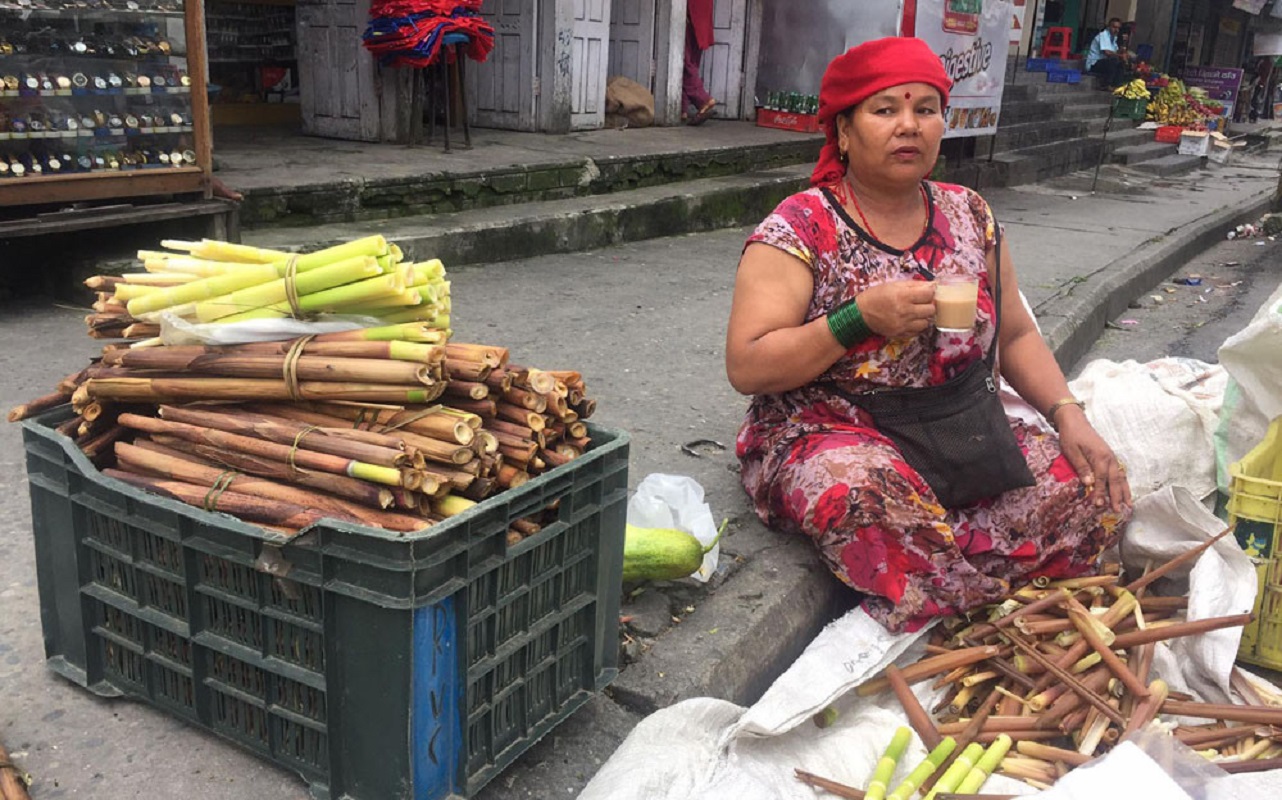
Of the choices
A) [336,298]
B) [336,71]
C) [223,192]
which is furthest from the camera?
[336,71]

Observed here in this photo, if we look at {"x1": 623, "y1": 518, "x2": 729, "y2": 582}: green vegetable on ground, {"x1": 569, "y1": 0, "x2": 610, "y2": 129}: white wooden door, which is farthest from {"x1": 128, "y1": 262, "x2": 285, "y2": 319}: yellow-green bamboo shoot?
{"x1": 569, "y1": 0, "x2": 610, "y2": 129}: white wooden door

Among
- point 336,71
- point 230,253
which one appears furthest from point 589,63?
point 230,253

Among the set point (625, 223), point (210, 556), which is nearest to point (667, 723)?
point (210, 556)

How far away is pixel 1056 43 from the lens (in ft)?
67.8

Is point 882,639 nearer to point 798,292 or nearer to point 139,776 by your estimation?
point 798,292

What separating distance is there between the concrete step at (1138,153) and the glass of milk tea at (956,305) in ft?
47.6

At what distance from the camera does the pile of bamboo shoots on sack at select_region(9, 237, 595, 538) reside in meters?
1.85

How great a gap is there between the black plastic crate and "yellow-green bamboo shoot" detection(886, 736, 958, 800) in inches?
23.5

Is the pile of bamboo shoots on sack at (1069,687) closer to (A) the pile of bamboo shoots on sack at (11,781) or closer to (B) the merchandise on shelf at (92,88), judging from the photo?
(A) the pile of bamboo shoots on sack at (11,781)

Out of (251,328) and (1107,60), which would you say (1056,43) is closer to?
(1107,60)

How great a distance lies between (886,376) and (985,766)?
1018 millimetres

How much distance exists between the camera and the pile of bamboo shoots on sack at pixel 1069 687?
2312mm

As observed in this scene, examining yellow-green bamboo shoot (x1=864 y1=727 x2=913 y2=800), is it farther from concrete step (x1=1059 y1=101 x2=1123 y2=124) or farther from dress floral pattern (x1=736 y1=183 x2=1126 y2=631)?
concrete step (x1=1059 y1=101 x2=1123 y2=124)

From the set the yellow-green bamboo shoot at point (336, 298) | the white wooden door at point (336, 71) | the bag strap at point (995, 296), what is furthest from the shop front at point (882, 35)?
the yellow-green bamboo shoot at point (336, 298)
